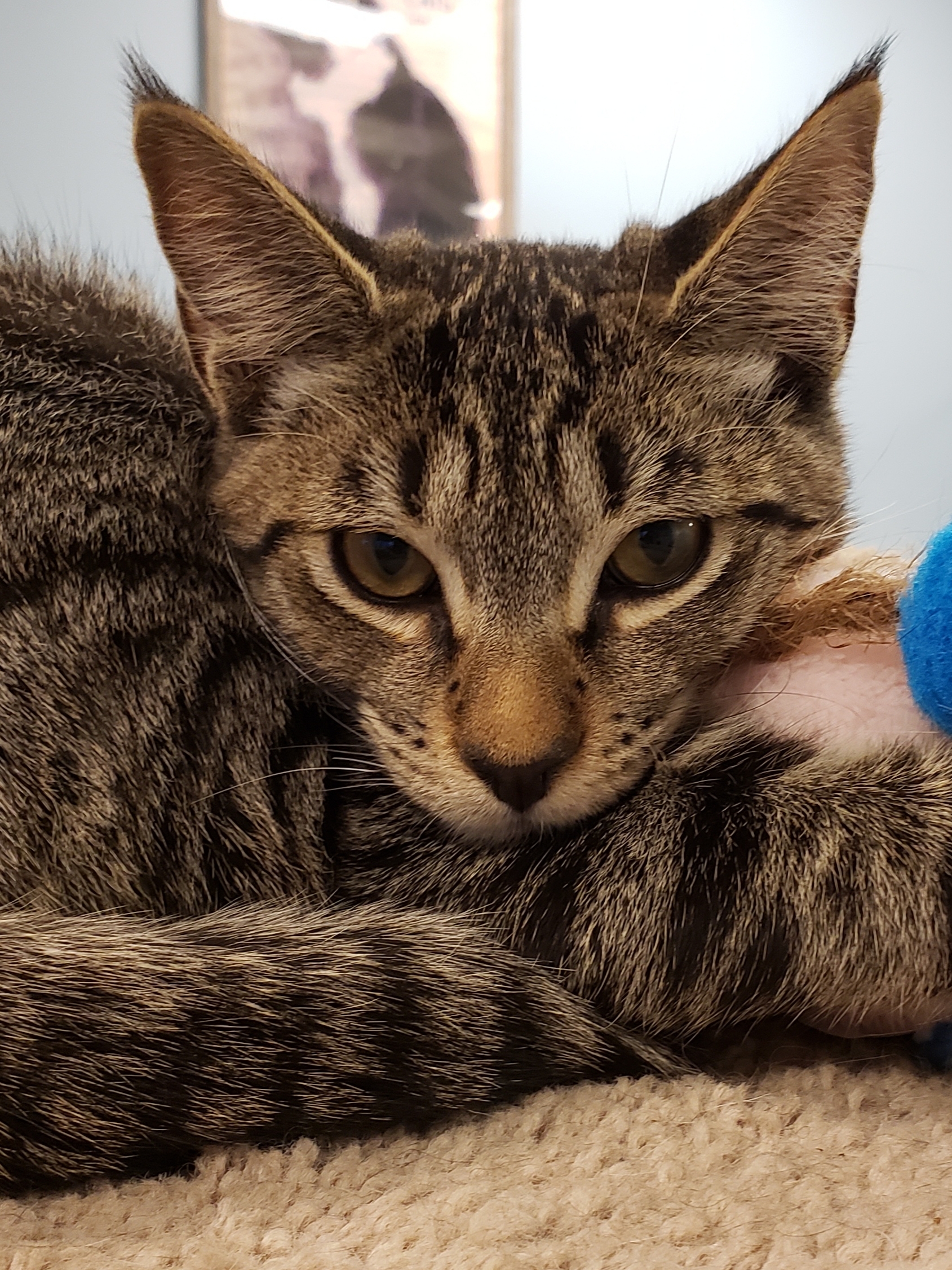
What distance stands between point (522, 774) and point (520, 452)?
0.26 metres

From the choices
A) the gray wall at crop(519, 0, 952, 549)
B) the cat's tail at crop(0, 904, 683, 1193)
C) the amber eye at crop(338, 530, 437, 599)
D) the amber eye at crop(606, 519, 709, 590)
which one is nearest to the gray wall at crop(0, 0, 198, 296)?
the gray wall at crop(519, 0, 952, 549)

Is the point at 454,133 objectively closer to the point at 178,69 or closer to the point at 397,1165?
the point at 178,69

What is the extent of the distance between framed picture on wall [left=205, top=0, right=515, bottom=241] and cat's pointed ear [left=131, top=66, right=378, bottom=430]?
129 cm

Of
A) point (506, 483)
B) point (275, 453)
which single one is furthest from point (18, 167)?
point (506, 483)

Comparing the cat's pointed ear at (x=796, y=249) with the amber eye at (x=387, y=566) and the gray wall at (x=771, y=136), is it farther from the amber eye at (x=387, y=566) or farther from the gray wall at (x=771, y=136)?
the gray wall at (x=771, y=136)

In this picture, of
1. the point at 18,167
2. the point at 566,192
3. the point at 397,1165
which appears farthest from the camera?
the point at 566,192

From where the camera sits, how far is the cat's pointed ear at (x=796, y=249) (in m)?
0.76

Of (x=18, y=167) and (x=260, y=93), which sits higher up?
(x=260, y=93)

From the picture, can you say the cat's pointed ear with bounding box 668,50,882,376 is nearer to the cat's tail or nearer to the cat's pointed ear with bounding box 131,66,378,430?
the cat's pointed ear with bounding box 131,66,378,430

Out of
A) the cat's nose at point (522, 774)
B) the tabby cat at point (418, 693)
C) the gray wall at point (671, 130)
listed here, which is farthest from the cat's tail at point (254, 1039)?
the gray wall at point (671, 130)

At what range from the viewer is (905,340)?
2943 millimetres

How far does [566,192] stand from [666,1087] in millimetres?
2287

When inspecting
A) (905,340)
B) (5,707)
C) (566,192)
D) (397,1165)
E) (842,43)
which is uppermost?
(842,43)

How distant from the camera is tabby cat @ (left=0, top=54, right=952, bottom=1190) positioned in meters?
0.68
